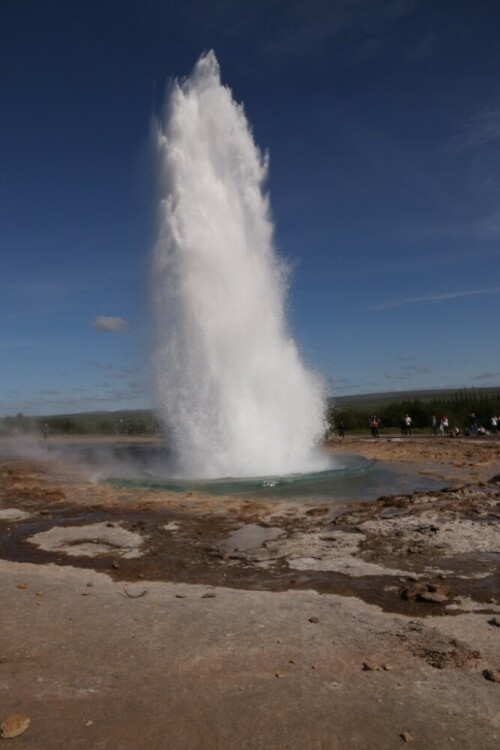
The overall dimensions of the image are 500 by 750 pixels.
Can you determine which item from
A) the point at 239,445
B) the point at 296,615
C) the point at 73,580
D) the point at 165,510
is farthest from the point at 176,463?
the point at 296,615

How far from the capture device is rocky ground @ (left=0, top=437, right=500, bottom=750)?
340 centimetres

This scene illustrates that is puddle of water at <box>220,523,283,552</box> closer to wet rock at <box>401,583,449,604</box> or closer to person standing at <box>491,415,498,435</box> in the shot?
wet rock at <box>401,583,449,604</box>

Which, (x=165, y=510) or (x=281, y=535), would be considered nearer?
(x=281, y=535)

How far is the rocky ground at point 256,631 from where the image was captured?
11.2 ft

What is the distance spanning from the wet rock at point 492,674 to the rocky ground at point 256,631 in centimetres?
4

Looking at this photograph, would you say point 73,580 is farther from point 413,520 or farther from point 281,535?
point 413,520

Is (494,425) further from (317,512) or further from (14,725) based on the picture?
(14,725)

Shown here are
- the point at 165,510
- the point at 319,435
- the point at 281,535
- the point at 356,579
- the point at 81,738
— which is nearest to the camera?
the point at 81,738

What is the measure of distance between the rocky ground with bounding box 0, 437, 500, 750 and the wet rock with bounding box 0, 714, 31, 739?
7cm

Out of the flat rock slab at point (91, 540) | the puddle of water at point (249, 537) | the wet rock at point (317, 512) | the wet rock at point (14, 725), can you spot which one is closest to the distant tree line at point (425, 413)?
the wet rock at point (317, 512)

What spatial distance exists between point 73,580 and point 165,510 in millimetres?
4401

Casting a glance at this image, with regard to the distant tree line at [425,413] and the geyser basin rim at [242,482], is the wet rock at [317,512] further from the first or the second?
the distant tree line at [425,413]

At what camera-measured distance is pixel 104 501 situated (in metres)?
12.0

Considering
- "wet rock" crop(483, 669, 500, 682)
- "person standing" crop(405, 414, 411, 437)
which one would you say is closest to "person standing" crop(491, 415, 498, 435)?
"person standing" crop(405, 414, 411, 437)
